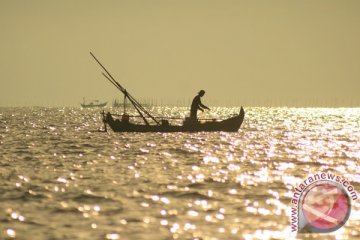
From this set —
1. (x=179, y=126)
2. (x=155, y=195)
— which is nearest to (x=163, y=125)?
(x=179, y=126)

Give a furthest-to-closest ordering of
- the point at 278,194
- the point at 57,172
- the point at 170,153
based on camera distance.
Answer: the point at 170,153 → the point at 57,172 → the point at 278,194

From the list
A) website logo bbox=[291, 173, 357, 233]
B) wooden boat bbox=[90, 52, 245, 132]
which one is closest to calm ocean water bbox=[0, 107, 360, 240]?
website logo bbox=[291, 173, 357, 233]

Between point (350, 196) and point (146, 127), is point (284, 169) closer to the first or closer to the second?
point (350, 196)

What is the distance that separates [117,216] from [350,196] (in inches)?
338

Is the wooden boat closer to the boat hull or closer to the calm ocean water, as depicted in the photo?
the boat hull

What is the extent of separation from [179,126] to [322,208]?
4432 centimetres

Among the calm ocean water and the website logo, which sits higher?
the website logo

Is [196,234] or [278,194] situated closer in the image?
[196,234]

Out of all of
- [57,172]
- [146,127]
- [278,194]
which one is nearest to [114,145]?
[146,127]

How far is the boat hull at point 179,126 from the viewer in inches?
2488

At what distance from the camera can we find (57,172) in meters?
30.9

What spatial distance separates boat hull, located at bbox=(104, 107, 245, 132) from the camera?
63.2 metres

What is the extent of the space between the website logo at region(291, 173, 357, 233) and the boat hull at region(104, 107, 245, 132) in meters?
38.9

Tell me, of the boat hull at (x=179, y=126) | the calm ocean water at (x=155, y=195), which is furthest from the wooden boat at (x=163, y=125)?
the calm ocean water at (x=155, y=195)
